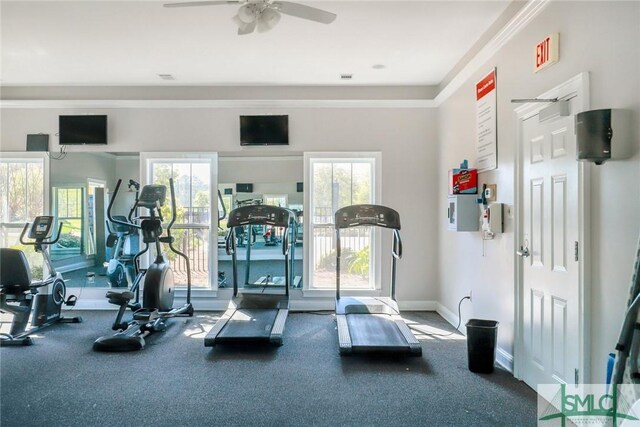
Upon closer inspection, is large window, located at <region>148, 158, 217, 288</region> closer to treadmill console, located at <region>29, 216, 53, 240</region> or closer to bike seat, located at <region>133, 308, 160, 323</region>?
bike seat, located at <region>133, 308, 160, 323</region>

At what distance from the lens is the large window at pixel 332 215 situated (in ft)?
17.9

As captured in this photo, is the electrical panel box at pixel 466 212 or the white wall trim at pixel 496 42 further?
the electrical panel box at pixel 466 212

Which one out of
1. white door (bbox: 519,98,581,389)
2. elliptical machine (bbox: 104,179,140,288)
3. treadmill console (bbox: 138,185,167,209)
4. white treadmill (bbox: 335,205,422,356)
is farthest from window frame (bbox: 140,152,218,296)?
white door (bbox: 519,98,581,389)

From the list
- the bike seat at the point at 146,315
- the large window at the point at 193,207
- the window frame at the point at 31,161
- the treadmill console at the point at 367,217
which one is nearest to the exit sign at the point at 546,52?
the treadmill console at the point at 367,217

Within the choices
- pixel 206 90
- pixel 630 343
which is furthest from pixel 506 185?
pixel 206 90

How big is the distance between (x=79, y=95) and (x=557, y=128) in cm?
594

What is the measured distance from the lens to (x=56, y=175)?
5484 mm

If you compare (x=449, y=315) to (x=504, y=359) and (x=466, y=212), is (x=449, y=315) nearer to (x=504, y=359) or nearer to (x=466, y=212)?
(x=504, y=359)

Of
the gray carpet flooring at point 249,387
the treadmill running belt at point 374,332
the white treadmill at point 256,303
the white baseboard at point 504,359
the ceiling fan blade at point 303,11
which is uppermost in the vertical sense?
the ceiling fan blade at point 303,11

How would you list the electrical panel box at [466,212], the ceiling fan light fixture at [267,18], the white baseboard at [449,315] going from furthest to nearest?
the white baseboard at [449,315] < the electrical panel box at [466,212] < the ceiling fan light fixture at [267,18]

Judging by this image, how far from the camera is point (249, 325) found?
4223mm

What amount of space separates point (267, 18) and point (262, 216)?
2.52 metres

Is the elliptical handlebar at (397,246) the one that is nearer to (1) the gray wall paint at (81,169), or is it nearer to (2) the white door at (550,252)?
(2) the white door at (550,252)

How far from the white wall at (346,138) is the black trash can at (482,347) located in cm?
208
